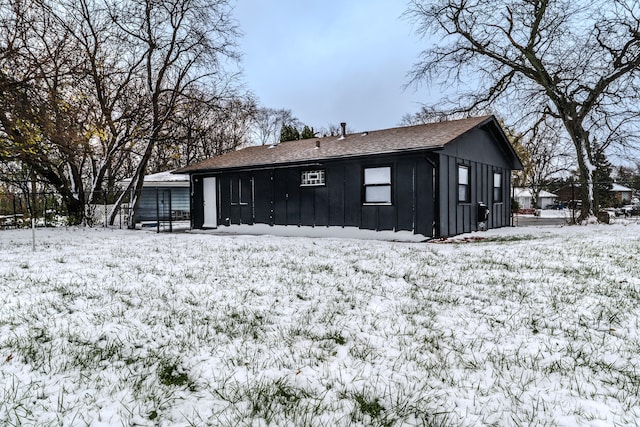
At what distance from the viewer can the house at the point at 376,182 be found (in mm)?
10941

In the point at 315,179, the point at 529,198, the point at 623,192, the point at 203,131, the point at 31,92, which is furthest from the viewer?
the point at 623,192

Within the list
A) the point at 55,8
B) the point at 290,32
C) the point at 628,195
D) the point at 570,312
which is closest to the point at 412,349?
the point at 570,312

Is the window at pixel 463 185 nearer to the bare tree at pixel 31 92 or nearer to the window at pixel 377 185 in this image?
the window at pixel 377 185

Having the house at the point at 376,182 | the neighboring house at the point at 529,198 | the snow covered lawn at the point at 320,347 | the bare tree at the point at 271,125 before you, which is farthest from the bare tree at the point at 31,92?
the neighboring house at the point at 529,198

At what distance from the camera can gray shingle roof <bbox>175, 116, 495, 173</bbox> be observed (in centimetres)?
1106

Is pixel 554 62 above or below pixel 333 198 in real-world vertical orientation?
above

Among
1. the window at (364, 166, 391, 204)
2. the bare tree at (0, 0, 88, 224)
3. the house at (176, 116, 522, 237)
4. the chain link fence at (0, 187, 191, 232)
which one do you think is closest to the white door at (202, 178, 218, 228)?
the house at (176, 116, 522, 237)

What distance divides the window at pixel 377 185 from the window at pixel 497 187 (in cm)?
554

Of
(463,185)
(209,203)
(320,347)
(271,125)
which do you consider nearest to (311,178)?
(463,185)

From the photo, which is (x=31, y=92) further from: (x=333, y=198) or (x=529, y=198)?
(x=529, y=198)

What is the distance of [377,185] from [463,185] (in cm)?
306

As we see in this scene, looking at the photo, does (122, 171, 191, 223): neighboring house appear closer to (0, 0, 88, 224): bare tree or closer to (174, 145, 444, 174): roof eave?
(174, 145, 444, 174): roof eave

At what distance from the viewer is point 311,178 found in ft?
42.8

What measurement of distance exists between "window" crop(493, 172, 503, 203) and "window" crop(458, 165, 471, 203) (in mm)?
2578
